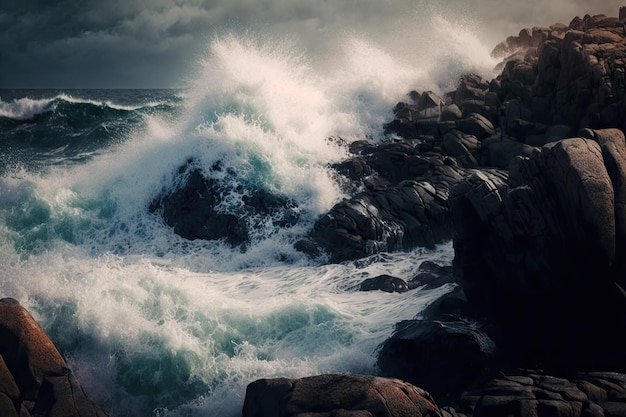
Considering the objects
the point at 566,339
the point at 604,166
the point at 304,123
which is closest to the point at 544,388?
the point at 566,339

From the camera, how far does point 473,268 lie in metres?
9.50

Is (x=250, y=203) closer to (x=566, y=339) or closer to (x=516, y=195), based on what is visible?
(x=516, y=195)

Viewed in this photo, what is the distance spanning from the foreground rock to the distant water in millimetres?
1213

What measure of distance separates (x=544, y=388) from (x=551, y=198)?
338 centimetres

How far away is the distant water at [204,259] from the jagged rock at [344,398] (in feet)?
4.85

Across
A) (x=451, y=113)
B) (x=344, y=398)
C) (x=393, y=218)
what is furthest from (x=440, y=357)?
(x=451, y=113)

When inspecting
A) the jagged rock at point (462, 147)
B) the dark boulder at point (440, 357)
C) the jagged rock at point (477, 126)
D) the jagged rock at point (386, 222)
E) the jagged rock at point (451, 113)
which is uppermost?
the jagged rock at point (451, 113)

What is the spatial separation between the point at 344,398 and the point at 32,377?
411 cm

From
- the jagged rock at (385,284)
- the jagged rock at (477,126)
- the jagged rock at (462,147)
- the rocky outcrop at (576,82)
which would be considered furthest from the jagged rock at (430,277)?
the jagged rock at (477,126)

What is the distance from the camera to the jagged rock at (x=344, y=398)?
247 inches

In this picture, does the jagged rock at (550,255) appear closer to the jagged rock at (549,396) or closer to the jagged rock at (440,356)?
the jagged rock at (440,356)

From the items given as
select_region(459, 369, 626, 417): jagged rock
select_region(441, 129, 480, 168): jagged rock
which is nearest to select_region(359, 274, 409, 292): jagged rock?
select_region(459, 369, 626, 417): jagged rock

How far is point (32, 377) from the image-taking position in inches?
283

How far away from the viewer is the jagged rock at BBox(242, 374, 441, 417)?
20.6 feet
